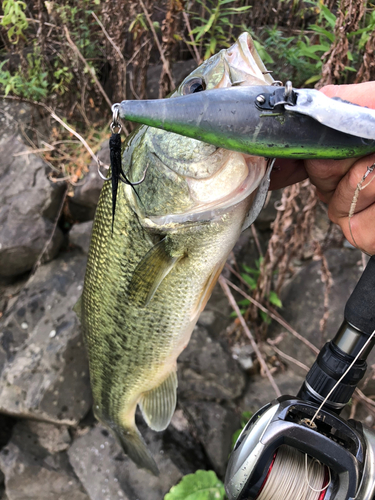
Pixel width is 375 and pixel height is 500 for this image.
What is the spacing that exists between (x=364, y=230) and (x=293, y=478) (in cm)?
79

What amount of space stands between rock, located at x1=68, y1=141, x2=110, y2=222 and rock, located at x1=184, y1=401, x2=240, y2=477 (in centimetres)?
191

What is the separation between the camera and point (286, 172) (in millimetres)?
1162

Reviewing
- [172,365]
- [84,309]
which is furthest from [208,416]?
[84,309]

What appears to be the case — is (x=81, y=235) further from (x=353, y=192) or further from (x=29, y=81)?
(x=353, y=192)

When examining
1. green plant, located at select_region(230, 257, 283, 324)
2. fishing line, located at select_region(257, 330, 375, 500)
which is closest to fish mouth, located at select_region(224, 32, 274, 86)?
fishing line, located at select_region(257, 330, 375, 500)

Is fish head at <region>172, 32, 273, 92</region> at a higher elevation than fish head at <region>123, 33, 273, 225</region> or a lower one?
higher

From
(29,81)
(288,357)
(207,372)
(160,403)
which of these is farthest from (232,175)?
(29,81)

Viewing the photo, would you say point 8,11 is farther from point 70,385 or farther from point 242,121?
point 242,121

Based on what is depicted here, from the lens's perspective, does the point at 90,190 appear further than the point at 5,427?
Yes

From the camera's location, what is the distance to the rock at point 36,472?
8.24ft

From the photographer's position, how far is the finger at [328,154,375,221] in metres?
0.90

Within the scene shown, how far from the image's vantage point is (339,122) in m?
0.70

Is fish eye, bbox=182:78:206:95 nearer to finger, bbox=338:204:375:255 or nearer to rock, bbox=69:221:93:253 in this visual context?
finger, bbox=338:204:375:255

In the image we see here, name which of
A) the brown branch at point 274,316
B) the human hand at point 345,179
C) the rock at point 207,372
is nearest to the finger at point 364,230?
the human hand at point 345,179
